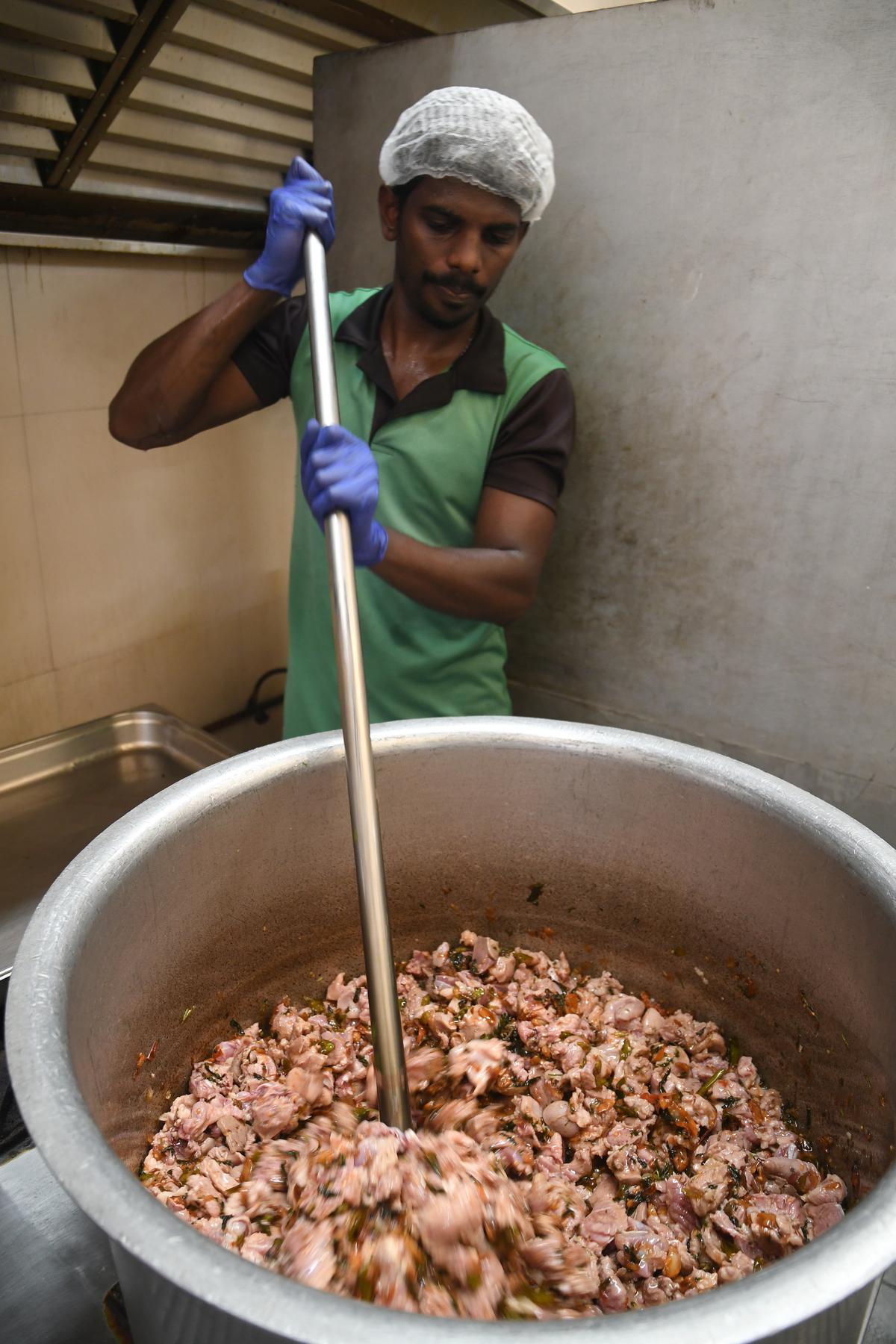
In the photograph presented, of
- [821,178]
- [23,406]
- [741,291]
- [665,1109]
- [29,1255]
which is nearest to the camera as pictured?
[29,1255]

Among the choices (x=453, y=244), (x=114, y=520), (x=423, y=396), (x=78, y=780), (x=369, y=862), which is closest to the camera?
(x=369, y=862)

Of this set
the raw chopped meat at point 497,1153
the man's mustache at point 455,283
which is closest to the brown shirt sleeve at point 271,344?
the man's mustache at point 455,283

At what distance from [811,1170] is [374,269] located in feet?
5.83

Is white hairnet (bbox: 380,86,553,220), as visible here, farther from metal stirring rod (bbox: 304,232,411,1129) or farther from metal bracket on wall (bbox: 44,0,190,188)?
metal stirring rod (bbox: 304,232,411,1129)

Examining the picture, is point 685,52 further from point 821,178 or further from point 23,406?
point 23,406

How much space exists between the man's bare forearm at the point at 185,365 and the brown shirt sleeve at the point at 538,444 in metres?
0.46

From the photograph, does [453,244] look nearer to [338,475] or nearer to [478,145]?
[478,145]

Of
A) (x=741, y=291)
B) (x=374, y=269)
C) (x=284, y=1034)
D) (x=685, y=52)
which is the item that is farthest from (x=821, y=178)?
(x=284, y=1034)

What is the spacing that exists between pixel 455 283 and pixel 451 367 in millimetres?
144

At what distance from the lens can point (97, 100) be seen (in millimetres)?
1515

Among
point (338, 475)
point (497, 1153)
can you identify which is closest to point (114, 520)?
point (338, 475)

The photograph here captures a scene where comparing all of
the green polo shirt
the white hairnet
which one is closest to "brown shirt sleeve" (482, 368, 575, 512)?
the green polo shirt

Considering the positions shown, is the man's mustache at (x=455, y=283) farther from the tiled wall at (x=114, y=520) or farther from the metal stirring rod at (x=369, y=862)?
the tiled wall at (x=114, y=520)

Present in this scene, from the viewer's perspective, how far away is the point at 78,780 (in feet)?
5.98
